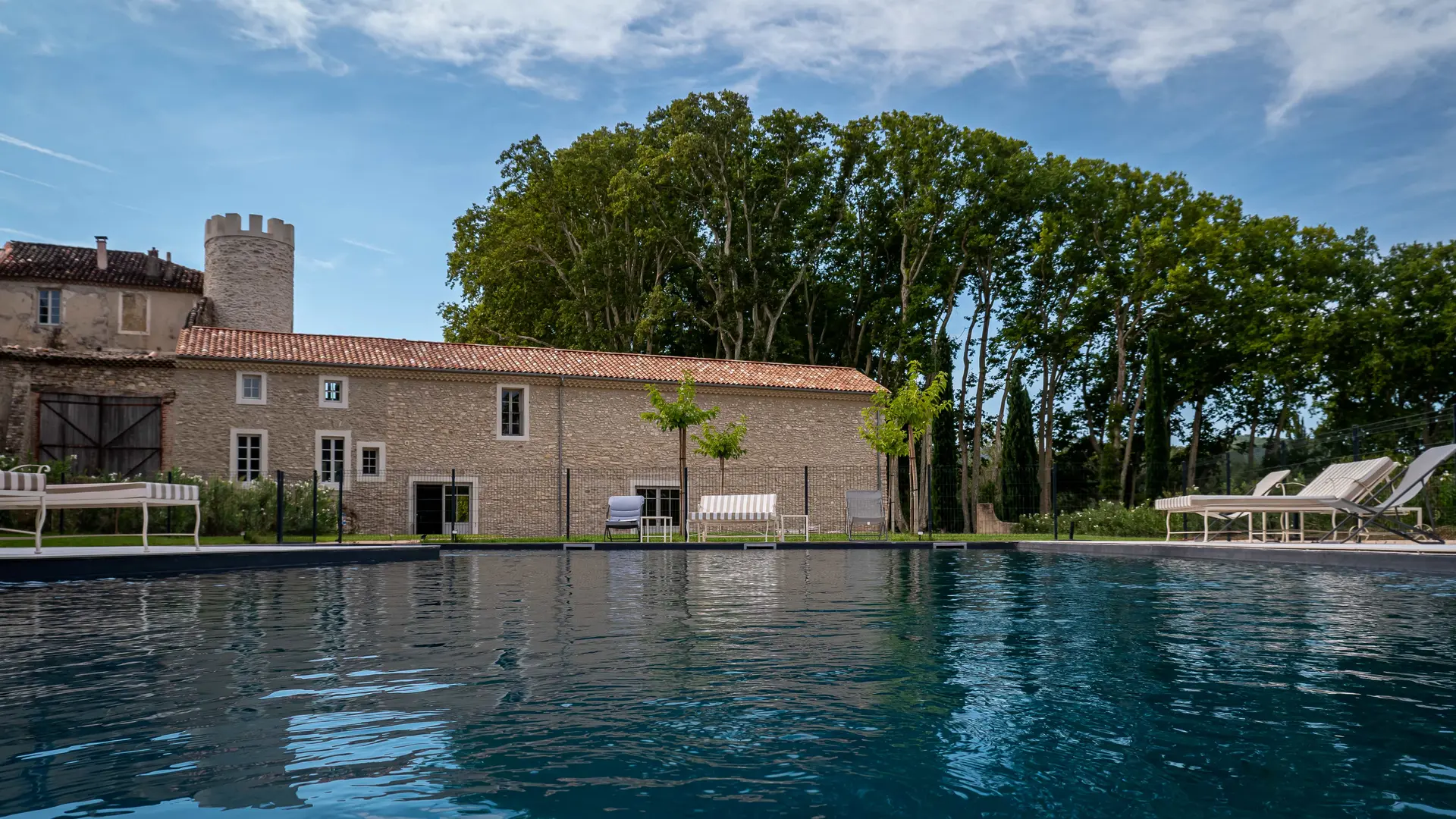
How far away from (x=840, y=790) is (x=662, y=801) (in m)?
0.48

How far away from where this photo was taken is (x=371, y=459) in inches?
992

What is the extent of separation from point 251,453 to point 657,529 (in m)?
10.9

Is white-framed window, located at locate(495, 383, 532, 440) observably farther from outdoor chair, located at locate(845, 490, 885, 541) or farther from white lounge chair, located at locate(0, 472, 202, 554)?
white lounge chair, located at locate(0, 472, 202, 554)

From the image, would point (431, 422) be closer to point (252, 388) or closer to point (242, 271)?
point (252, 388)

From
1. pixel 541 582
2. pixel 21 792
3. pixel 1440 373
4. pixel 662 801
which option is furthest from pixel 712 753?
pixel 1440 373

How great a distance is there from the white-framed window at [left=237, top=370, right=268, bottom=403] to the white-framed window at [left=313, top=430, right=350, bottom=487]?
159 cm

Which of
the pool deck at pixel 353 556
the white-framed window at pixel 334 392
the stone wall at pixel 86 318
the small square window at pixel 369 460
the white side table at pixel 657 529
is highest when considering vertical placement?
the stone wall at pixel 86 318

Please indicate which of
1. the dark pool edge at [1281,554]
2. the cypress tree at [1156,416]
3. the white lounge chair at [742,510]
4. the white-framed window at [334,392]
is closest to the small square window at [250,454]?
the white-framed window at [334,392]

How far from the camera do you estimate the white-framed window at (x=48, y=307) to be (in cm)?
3272

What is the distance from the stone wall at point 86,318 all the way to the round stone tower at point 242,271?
1498 mm

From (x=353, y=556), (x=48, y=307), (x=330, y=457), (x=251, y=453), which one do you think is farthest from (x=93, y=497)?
(x=48, y=307)

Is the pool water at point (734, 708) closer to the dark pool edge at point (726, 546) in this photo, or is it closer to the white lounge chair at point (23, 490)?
the white lounge chair at point (23, 490)

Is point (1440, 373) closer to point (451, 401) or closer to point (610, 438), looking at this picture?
point (610, 438)

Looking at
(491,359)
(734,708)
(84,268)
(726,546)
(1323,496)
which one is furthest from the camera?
(84,268)
